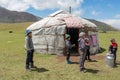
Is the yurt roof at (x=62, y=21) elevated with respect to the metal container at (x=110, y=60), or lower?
elevated

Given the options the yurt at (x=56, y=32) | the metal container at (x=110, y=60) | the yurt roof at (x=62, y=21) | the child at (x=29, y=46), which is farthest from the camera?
the yurt roof at (x=62, y=21)

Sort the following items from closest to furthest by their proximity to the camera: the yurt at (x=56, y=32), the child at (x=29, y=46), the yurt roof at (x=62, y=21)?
the child at (x=29, y=46) → the yurt at (x=56, y=32) → the yurt roof at (x=62, y=21)

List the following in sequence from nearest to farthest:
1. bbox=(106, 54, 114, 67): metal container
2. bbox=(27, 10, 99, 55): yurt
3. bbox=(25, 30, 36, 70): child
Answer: bbox=(25, 30, 36, 70): child
bbox=(106, 54, 114, 67): metal container
bbox=(27, 10, 99, 55): yurt

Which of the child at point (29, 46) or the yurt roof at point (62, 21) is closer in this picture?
the child at point (29, 46)

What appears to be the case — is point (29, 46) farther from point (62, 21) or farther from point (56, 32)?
point (62, 21)

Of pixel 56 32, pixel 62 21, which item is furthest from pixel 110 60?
pixel 62 21

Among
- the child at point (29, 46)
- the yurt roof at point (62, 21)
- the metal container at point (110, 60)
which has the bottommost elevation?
the metal container at point (110, 60)

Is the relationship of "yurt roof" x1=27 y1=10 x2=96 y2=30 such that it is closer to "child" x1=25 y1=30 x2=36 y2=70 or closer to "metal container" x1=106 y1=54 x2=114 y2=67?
"metal container" x1=106 y1=54 x2=114 y2=67

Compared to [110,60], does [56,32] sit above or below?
above

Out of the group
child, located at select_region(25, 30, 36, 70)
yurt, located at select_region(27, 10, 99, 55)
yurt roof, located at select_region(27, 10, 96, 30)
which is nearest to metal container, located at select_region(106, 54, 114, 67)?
child, located at select_region(25, 30, 36, 70)

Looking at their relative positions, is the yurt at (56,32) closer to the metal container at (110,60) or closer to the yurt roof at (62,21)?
→ the yurt roof at (62,21)

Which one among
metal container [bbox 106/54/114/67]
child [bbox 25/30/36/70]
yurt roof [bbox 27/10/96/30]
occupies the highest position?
yurt roof [bbox 27/10/96/30]

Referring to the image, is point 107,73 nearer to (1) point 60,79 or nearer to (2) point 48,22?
(1) point 60,79

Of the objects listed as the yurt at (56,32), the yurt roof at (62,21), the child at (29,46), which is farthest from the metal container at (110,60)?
the yurt roof at (62,21)
